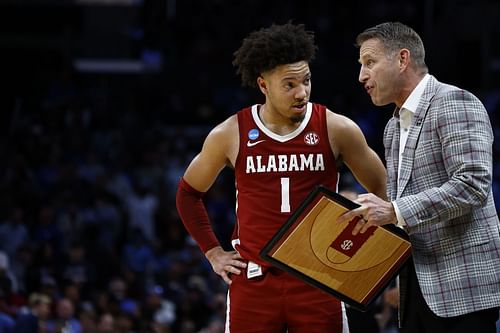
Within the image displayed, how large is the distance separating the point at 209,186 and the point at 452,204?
157 centimetres

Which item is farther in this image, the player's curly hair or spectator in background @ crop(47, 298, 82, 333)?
spectator in background @ crop(47, 298, 82, 333)

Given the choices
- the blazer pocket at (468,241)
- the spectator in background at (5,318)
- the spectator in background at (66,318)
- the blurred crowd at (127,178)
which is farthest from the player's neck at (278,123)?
the spectator in background at (66,318)

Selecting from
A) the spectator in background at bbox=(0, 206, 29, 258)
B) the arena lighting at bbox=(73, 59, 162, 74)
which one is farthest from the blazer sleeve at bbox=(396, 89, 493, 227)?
the arena lighting at bbox=(73, 59, 162, 74)

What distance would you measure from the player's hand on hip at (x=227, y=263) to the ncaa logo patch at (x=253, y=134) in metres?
0.56

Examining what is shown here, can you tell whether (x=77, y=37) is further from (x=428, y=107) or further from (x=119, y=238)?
(x=428, y=107)

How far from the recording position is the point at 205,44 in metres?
18.4

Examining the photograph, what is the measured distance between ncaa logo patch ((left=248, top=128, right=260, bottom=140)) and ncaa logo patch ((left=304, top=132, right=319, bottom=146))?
0.77ft

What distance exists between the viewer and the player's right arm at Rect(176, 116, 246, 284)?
16.0 feet

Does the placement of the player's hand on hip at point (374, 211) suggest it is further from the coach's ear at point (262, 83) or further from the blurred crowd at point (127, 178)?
the blurred crowd at point (127, 178)

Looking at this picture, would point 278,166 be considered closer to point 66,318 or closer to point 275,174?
point 275,174

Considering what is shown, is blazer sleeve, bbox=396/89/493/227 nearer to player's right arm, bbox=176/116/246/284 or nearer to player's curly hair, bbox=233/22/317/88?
player's curly hair, bbox=233/22/317/88

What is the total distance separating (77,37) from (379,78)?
14.6 m

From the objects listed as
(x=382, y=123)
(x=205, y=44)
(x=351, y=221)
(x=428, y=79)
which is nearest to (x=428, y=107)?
(x=428, y=79)

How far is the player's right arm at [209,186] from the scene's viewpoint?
4.87 meters
